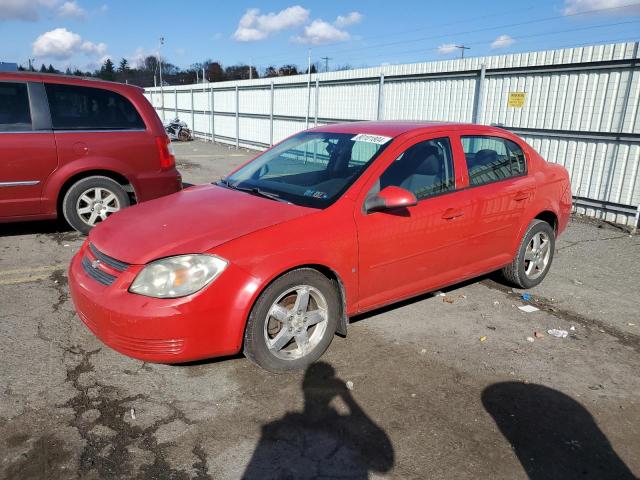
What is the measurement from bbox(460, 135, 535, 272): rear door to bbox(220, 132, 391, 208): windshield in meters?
0.97

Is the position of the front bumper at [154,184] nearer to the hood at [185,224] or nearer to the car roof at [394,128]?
the hood at [185,224]

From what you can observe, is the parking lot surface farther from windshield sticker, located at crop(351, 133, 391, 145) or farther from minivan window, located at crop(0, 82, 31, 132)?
minivan window, located at crop(0, 82, 31, 132)

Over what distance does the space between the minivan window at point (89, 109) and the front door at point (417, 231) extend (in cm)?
412

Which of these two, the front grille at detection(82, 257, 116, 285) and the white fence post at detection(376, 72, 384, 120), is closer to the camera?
the front grille at detection(82, 257, 116, 285)

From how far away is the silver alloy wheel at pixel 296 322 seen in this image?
3209mm

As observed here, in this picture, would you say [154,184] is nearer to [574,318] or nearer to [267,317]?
[267,317]

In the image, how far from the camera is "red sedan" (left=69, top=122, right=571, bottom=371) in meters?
2.94

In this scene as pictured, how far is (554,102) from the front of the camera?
8.69m

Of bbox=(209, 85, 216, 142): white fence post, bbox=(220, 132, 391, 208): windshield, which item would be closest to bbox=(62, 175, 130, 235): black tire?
bbox=(220, 132, 391, 208): windshield

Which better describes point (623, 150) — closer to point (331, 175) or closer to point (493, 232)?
point (493, 232)

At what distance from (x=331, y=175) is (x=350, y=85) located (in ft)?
35.8

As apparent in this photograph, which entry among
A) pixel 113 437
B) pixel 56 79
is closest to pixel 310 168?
pixel 113 437

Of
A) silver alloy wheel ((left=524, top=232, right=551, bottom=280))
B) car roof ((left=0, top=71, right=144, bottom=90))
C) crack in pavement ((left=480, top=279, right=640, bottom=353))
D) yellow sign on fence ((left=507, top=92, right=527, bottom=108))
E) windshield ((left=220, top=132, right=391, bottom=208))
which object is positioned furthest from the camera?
yellow sign on fence ((left=507, top=92, right=527, bottom=108))

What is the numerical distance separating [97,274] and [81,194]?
345cm
